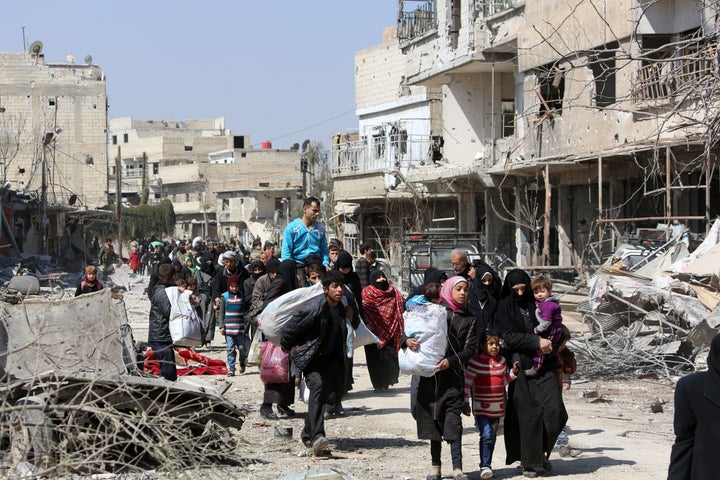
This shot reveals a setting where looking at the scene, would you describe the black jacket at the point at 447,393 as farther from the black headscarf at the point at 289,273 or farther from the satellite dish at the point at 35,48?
the satellite dish at the point at 35,48

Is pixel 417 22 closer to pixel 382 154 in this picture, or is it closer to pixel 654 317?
pixel 382 154

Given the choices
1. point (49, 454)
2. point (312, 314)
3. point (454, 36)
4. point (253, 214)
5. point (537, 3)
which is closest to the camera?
point (49, 454)

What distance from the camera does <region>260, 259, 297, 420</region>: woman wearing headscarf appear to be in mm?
11461

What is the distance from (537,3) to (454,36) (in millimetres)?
7536

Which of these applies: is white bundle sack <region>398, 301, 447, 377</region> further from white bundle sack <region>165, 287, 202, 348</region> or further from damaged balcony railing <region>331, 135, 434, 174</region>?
damaged balcony railing <region>331, 135, 434, 174</region>

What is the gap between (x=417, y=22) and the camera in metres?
38.1

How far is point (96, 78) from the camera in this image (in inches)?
2965

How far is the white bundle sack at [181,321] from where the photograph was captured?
488 inches

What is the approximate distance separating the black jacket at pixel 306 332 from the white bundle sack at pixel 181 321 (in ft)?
10.7

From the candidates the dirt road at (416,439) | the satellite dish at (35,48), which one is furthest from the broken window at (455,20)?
the satellite dish at (35,48)

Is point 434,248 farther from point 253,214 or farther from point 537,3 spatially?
point 253,214

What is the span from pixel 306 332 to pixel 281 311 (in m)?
0.28

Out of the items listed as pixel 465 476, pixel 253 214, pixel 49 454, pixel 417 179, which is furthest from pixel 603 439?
pixel 253 214

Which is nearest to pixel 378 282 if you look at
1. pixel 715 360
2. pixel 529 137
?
pixel 715 360
